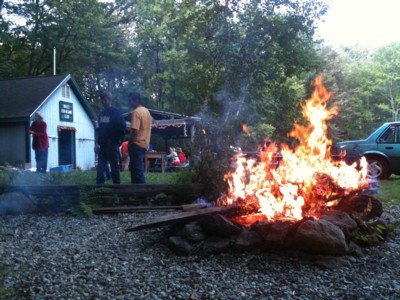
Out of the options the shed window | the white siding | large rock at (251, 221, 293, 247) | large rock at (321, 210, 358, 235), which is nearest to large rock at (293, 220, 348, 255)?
large rock at (251, 221, 293, 247)

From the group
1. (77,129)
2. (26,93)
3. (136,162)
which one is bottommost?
(136,162)

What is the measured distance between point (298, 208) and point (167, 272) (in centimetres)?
193

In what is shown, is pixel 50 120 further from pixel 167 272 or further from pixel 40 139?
pixel 167 272

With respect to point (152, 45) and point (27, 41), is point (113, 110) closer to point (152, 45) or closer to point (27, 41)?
point (27, 41)

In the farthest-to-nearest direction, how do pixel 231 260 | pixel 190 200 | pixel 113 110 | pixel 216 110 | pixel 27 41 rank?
pixel 27 41 → pixel 216 110 → pixel 113 110 → pixel 190 200 → pixel 231 260

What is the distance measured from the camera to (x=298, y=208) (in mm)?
4891

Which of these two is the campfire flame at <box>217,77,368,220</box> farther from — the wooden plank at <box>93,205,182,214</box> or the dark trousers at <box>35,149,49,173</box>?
the dark trousers at <box>35,149,49,173</box>

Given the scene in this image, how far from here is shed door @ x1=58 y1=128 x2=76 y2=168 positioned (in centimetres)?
2116

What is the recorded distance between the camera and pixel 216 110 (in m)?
15.4

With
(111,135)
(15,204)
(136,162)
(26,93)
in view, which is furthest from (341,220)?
(26,93)

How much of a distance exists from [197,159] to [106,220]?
2111 millimetres

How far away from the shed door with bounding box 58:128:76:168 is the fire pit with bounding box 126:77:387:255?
16197 mm

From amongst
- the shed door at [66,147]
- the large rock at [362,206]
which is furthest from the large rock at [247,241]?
the shed door at [66,147]

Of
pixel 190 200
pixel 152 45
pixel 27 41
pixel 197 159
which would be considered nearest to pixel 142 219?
pixel 190 200
